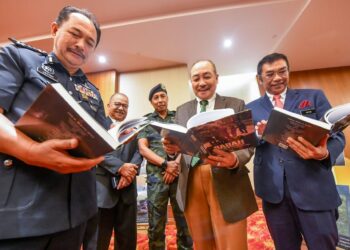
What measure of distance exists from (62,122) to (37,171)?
0.18m

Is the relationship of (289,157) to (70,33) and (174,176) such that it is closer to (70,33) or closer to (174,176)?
(174,176)

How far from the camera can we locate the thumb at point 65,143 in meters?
0.50

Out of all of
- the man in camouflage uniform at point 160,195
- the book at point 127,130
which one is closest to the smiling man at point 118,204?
the man in camouflage uniform at point 160,195

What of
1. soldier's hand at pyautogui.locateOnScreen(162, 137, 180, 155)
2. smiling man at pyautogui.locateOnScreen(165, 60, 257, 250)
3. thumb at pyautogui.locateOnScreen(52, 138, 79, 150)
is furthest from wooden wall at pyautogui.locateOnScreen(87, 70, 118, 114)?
thumb at pyautogui.locateOnScreen(52, 138, 79, 150)

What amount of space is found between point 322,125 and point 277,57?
1.94 ft

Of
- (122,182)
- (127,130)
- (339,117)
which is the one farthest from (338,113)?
(122,182)

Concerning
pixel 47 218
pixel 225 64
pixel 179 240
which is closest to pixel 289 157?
pixel 47 218

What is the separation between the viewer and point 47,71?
672 mm

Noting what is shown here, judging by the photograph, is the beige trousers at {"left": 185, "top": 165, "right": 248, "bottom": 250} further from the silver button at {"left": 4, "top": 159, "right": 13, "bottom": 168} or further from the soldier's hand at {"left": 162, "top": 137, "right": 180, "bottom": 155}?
the silver button at {"left": 4, "top": 159, "right": 13, "bottom": 168}

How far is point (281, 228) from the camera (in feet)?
3.32

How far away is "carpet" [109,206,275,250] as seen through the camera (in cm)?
194

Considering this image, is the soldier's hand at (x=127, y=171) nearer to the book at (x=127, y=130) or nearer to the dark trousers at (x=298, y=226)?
the book at (x=127, y=130)

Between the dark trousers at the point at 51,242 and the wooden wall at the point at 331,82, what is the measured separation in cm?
446

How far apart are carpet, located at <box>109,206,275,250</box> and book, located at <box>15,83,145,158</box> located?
184 centimetres
